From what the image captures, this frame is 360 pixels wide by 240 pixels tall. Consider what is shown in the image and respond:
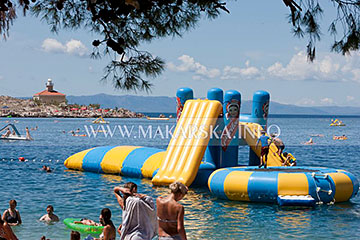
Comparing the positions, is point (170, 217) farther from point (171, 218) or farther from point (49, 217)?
point (49, 217)

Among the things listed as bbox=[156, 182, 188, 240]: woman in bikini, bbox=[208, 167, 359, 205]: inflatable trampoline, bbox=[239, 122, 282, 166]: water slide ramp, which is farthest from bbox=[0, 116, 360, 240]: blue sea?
bbox=[156, 182, 188, 240]: woman in bikini

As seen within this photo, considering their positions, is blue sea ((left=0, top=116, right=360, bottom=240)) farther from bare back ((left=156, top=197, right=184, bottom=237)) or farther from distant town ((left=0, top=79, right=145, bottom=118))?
distant town ((left=0, top=79, right=145, bottom=118))

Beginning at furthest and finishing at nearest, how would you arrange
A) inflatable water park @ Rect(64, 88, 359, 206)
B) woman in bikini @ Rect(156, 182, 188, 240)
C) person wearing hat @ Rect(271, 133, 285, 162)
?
person wearing hat @ Rect(271, 133, 285, 162)
inflatable water park @ Rect(64, 88, 359, 206)
woman in bikini @ Rect(156, 182, 188, 240)

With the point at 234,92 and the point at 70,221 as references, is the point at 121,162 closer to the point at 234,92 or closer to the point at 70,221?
the point at 234,92

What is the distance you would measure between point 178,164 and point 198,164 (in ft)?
1.70

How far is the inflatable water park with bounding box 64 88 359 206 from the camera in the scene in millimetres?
11797

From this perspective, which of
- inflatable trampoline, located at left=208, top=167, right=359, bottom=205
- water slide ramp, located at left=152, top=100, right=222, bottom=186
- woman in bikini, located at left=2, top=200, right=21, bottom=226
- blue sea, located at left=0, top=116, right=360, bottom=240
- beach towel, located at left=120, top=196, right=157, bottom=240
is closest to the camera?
beach towel, located at left=120, top=196, right=157, bottom=240

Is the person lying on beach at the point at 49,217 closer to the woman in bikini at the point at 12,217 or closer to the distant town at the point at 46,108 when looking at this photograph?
the woman in bikini at the point at 12,217

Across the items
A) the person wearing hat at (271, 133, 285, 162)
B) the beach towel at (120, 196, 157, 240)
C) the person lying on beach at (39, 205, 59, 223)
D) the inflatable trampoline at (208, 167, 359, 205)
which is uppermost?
the person wearing hat at (271, 133, 285, 162)

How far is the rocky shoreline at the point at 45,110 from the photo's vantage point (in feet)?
441

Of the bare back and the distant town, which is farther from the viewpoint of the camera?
the distant town

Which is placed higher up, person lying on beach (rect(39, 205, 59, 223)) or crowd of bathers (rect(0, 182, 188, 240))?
crowd of bathers (rect(0, 182, 188, 240))

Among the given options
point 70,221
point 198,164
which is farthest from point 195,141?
point 70,221

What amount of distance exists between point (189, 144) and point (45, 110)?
12672cm
